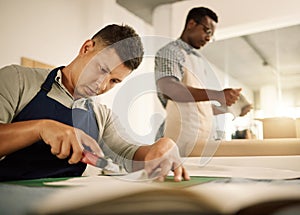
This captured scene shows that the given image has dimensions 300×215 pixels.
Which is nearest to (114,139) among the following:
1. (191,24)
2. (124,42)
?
(124,42)

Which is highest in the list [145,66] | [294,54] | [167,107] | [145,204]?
[294,54]

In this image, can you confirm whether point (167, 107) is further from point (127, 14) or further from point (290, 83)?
point (290, 83)

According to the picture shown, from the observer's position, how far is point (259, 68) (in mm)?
2572

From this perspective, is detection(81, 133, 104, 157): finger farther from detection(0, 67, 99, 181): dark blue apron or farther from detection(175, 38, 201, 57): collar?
detection(175, 38, 201, 57): collar

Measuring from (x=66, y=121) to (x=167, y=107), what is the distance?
32.8 inches

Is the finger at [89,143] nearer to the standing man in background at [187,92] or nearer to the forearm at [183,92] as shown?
the standing man in background at [187,92]

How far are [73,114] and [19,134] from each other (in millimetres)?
261

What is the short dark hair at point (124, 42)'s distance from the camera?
784 millimetres

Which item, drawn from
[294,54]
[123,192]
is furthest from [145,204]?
[294,54]

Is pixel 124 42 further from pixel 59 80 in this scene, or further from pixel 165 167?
pixel 165 167

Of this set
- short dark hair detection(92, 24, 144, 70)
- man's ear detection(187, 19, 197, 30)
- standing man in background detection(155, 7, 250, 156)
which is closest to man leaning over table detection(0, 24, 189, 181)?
short dark hair detection(92, 24, 144, 70)

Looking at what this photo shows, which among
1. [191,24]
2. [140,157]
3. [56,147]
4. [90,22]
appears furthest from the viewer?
[90,22]

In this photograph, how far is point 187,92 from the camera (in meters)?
1.22

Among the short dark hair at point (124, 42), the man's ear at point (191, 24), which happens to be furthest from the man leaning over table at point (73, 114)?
the man's ear at point (191, 24)
